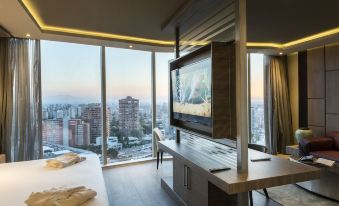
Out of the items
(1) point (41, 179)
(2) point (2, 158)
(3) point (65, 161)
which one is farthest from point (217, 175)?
(2) point (2, 158)

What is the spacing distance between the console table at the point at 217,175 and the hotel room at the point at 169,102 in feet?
0.05

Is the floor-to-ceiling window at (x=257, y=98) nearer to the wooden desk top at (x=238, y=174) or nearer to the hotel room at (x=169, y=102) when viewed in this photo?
the hotel room at (x=169, y=102)

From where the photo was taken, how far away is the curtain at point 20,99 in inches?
153

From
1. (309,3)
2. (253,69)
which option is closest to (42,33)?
(309,3)

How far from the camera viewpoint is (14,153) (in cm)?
396

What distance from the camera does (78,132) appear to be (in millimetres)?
4777

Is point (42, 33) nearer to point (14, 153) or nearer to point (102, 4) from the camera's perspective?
point (102, 4)

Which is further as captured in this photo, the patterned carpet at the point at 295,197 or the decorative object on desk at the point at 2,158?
the decorative object on desk at the point at 2,158

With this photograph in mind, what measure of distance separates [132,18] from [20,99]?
95.6 inches

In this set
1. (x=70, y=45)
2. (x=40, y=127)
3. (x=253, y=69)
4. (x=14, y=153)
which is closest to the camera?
(x=14, y=153)

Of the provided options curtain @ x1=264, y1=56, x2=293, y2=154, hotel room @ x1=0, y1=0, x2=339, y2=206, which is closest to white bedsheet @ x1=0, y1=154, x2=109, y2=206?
hotel room @ x1=0, y1=0, x2=339, y2=206

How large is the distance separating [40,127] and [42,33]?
1697 mm


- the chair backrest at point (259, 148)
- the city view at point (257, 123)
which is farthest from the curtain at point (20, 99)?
the city view at point (257, 123)

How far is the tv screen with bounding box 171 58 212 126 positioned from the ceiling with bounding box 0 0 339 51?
0.80 m
